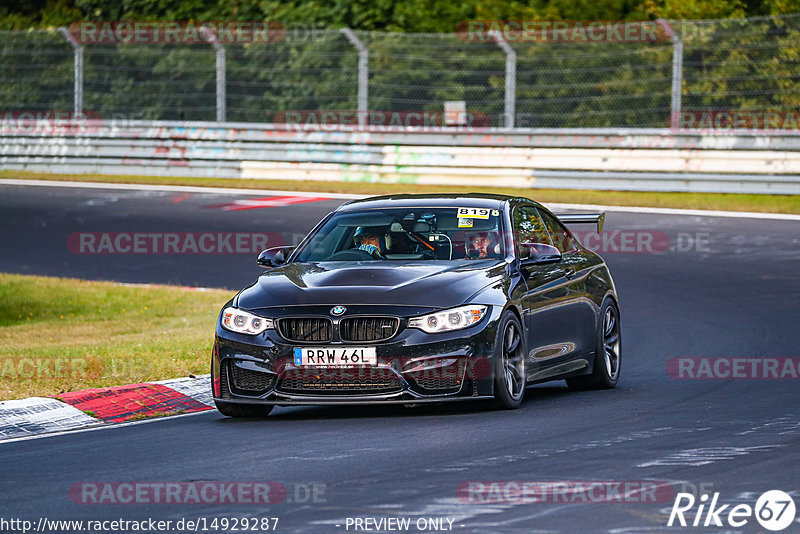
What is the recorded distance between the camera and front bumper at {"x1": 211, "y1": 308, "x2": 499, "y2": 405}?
9062 millimetres

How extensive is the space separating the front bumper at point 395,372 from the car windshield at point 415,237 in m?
1.13

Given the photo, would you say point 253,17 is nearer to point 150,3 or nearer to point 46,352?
point 150,3

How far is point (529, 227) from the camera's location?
10992 millimetres

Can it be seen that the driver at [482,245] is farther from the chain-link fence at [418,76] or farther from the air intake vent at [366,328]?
the chain-link fence at [418,76]

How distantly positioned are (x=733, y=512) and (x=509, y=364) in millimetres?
3271

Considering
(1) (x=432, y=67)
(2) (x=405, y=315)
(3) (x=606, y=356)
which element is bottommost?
Result: (3) (x=606, y=356)

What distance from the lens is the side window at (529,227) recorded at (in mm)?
10750

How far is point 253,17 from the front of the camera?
3503cm

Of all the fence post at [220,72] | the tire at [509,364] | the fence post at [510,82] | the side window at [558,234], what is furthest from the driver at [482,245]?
the fence post at [220,72]

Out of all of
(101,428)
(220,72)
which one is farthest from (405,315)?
(220,72)

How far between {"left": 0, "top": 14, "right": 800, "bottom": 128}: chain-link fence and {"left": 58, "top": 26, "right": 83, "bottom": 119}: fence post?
3cm

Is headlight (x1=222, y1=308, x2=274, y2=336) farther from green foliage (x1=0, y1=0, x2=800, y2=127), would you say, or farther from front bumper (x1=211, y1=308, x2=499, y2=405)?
green foliage (x1=0, y1=0, x2=800, y2=127)

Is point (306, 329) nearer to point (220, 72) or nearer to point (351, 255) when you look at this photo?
point (351, 255)

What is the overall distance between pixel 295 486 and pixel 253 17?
94.7 feet
